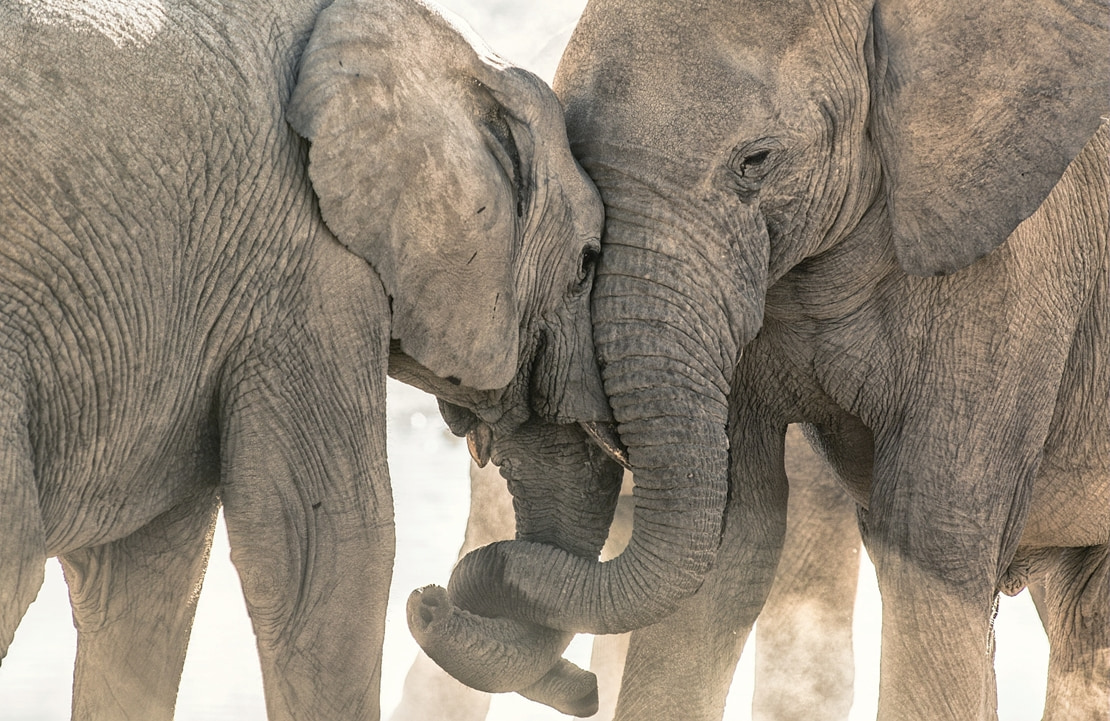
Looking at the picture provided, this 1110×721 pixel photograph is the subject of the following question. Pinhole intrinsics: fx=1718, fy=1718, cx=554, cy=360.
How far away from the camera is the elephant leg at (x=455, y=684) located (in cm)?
531

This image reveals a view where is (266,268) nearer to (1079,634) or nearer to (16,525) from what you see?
(16,525)

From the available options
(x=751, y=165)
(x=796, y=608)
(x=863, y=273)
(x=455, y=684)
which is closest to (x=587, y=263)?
(x=751, y=165)

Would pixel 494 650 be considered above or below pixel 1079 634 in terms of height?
below

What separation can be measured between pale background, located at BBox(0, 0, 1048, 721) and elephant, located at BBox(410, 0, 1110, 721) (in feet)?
7.78

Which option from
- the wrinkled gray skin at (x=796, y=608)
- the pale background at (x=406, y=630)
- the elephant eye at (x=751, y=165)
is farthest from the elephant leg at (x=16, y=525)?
the pale background at (x=406, y=630)

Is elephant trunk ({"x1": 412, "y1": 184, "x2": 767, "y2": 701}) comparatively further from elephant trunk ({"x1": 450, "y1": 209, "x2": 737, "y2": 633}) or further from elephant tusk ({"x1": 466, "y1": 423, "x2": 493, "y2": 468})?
elephant tusk ({"x1": 466, "y1": 423, "x2": 493, "y2": 468})

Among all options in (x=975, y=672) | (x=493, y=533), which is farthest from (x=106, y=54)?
(x=493, y=533)

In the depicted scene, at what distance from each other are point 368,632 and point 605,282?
33.3 inches

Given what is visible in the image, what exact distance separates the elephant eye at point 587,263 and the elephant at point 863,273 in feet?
0.11

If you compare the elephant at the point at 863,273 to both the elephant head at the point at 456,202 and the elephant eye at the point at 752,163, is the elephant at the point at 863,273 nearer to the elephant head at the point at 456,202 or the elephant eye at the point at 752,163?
the elephant eye at the point at 752,163

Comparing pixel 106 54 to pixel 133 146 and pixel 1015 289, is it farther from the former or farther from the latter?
pixel 1015 289

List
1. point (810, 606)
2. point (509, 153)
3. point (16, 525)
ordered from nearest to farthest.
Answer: point (16, 525)
point (509, 153)
point (810, 606)

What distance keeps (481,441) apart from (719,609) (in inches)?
31.4

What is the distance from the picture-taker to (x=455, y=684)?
531 cm
